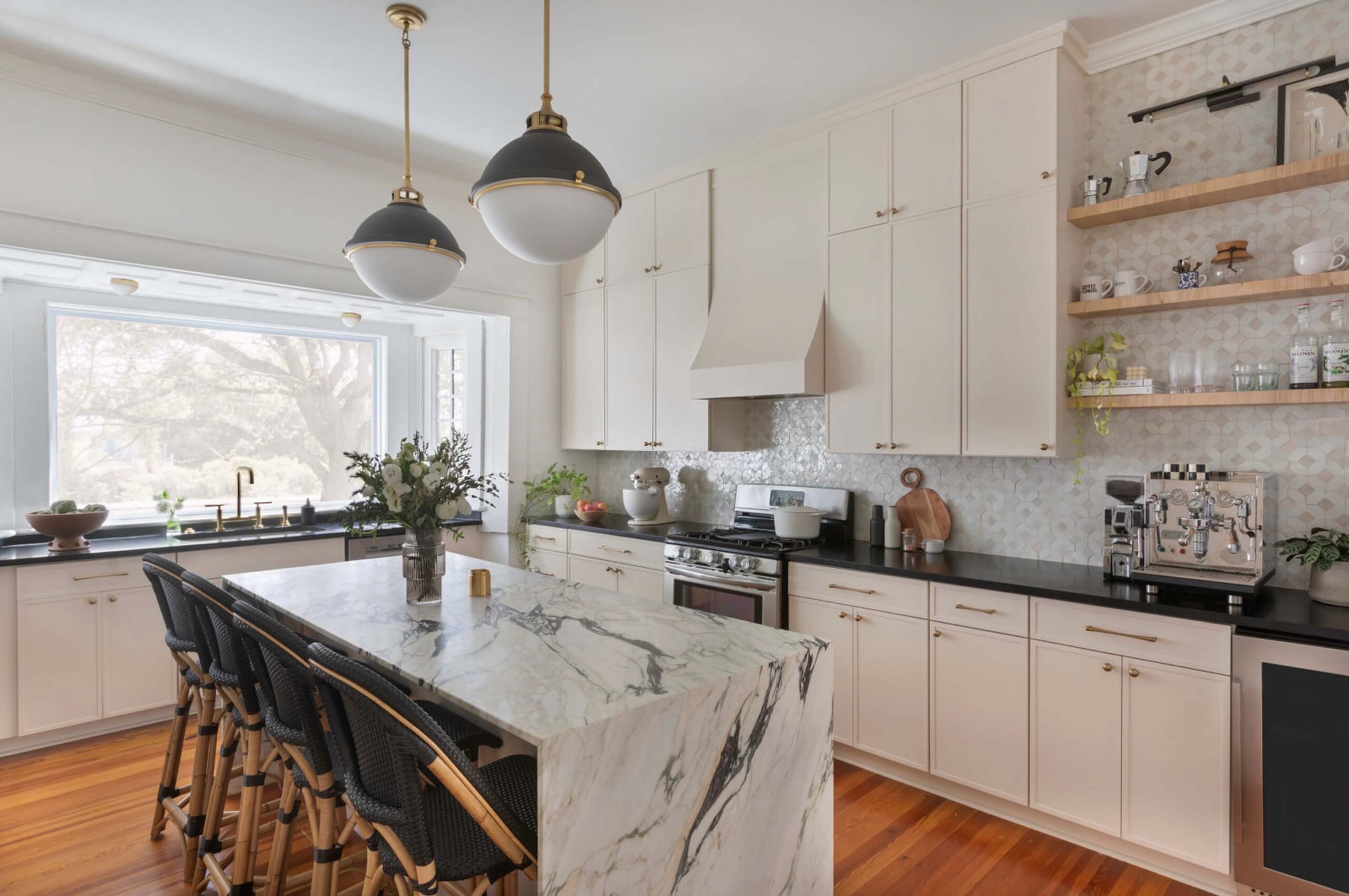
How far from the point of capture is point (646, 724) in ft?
4.84

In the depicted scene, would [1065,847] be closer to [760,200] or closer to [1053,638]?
[1053,638]

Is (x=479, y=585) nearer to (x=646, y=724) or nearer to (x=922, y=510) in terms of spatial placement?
(x=646, y=724)

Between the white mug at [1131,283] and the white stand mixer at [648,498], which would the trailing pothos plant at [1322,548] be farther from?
the white stand mixer at [648,498]

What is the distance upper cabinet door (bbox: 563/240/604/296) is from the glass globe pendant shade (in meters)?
2.29

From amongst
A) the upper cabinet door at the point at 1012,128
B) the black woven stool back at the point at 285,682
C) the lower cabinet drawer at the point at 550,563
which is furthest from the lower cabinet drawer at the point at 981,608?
the lower cabinet drawer at the point at 550,563

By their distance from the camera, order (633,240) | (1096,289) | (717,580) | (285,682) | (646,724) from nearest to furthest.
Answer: (646,724) → (285,682) → (1096,289) → (717,580) → (633,240)

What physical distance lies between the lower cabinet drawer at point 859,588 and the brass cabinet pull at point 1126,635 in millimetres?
603

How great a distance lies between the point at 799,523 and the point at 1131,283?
5.70ft

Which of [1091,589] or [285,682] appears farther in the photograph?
[1091,589]

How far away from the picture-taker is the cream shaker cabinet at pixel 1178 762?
7.44ft

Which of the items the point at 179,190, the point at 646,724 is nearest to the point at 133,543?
the point at 179,190

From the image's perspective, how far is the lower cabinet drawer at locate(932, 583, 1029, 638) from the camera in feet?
8.83

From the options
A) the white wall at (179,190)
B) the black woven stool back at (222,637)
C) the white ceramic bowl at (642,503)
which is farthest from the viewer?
the white ceramic bowl at (642,503)

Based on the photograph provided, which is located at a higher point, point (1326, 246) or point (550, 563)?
point (1326, 246)
